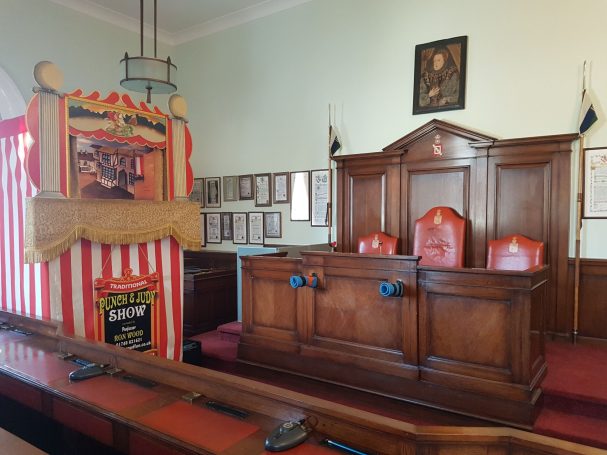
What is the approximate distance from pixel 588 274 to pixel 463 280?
2133 mm

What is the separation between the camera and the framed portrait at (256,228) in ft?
22.0

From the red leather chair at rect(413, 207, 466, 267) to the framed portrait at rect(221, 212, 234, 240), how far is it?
3305 millimetres

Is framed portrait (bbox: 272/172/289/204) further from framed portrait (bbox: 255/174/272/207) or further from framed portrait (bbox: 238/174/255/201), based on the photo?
framed portrait (bbox: 238/174/255/201)

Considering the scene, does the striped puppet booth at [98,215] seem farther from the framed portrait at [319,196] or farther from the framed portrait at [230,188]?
the framed portrait at [230,188]

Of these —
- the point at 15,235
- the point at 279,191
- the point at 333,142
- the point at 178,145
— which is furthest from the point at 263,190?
the point at 15,235

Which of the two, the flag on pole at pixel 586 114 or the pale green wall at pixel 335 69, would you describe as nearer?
the flag on pole at pixel 586 114

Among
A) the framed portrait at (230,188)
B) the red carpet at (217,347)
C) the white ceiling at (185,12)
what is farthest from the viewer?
the framed portrait at (230,188)

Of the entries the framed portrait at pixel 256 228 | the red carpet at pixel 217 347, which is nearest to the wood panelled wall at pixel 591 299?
the red carpet at pixel 217 347

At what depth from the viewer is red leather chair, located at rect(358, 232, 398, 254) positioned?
502 centimetres

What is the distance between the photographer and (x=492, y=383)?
2904 mm

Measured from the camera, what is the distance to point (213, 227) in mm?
Result: 7312

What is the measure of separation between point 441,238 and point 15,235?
3.78m

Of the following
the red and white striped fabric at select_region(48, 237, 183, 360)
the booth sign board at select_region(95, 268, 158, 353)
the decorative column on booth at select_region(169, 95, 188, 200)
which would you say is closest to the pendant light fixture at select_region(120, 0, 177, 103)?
the decorative column on booth at select_region(169, 95, 188, 200)

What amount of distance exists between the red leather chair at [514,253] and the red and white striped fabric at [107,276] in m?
2.88
